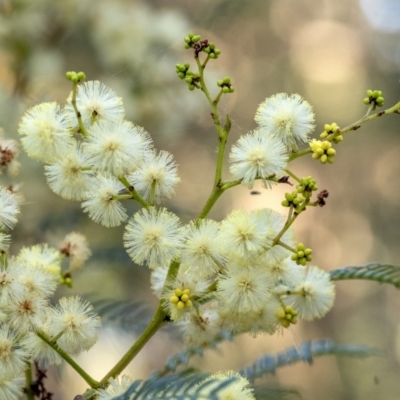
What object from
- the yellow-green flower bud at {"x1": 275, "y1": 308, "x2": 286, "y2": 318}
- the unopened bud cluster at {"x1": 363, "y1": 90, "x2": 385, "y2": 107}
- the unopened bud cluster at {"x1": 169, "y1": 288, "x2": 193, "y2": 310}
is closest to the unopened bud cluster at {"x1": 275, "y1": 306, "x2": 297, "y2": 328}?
the yellow-green flower bud at {"x1": 275, "y1": 308, "x2": 286, "y2": 318}

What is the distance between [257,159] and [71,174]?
0.16 metres

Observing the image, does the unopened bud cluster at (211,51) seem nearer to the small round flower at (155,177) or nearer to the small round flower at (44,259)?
the small round flower at (155,177)

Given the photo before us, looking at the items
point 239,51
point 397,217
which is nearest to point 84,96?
point 239,51

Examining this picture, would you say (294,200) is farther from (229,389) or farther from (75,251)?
(75,251)

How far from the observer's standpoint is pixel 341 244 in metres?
1.88

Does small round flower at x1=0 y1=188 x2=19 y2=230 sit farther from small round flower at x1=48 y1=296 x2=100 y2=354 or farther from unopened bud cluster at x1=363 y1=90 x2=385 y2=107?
unopened bud cluster at x1=363 y1=90 x2=385 y2=107

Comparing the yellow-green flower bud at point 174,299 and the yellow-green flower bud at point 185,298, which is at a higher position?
the yellow-green flower bud at point 185,298

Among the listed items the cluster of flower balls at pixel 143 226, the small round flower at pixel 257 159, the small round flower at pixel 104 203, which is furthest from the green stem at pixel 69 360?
the small round flower at pixel 257 159

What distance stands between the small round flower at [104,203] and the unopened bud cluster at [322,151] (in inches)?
7.1

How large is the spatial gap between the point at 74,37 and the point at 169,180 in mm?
604

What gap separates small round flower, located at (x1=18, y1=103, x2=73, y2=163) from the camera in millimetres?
464

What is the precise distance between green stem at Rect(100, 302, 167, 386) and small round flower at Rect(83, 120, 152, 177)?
133mm

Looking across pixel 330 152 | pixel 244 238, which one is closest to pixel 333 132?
pixel 330 152

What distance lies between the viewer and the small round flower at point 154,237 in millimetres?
474
